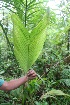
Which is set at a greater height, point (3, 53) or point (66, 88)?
point (3, 53)

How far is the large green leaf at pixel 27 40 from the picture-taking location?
61.6 inches

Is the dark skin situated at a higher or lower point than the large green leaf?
lower

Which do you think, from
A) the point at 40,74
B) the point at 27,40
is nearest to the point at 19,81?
the point at 27,40

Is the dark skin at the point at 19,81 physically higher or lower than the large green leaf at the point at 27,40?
lower

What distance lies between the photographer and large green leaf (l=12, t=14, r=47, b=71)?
5.13ft

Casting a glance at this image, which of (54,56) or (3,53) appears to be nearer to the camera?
(54,56)

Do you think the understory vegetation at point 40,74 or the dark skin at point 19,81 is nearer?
the dark skin at point 19,81

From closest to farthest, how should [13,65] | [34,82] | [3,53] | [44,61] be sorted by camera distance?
[34,82]
[44,61]
[13,65]
[3,53]

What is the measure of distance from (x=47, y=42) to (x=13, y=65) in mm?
1003

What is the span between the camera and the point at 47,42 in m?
3.63

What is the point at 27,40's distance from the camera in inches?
63.0

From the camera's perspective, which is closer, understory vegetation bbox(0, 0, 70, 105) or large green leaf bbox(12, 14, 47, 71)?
large green leaf bbox(12, 14, 47, 71)

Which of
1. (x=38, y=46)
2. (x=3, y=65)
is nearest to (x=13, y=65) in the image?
(x=3, y=65)

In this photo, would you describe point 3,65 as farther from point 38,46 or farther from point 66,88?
point 38,46
